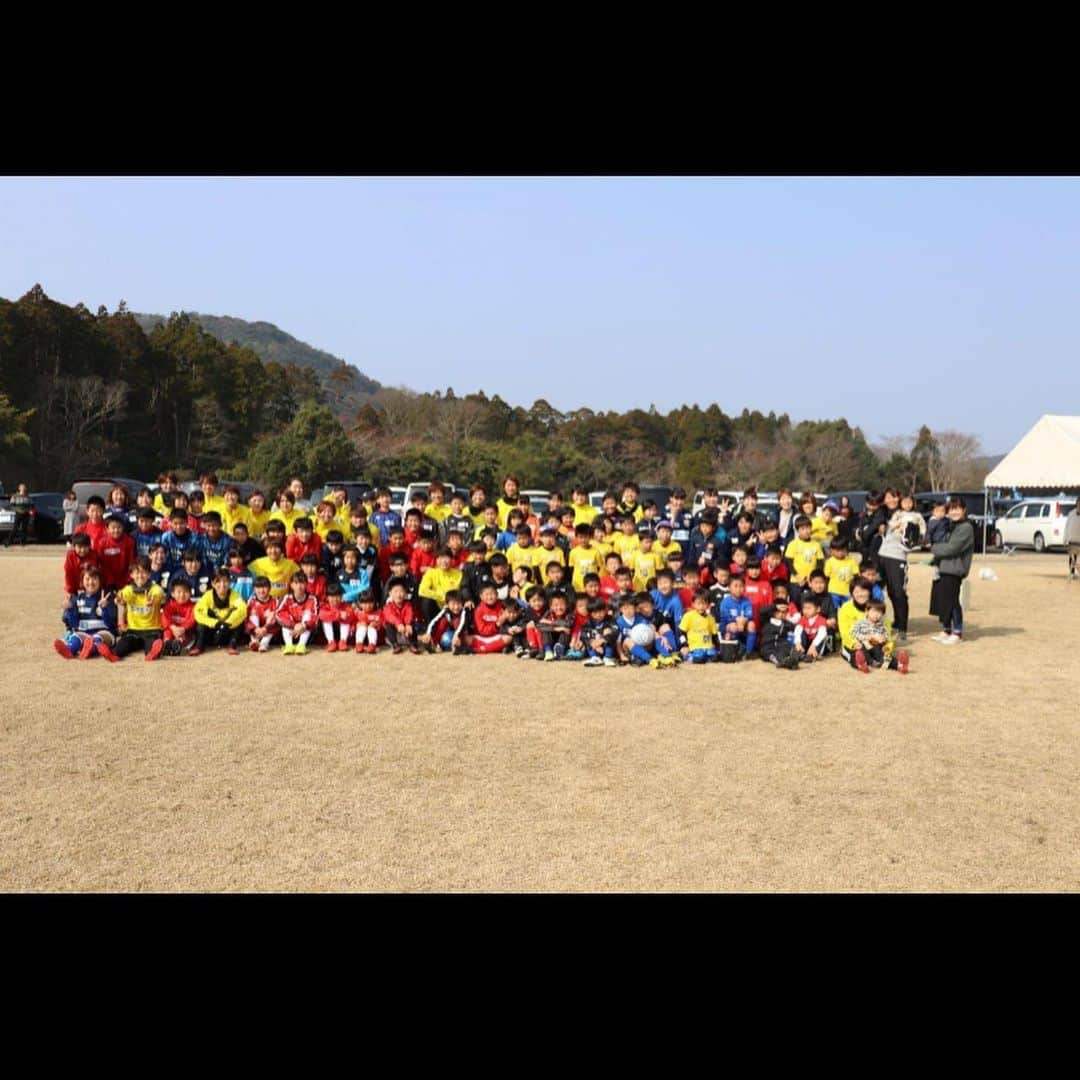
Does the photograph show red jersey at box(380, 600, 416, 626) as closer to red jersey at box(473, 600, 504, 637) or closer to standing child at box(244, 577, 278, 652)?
red jersey at box(473, 600, 504, 637)

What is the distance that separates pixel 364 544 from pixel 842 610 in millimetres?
4757

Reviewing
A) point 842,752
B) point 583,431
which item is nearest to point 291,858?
point 842,752

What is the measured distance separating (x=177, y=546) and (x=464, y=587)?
2.94m

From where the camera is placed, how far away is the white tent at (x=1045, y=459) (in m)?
26.5

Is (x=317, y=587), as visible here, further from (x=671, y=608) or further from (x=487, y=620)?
(x=671, y=608)

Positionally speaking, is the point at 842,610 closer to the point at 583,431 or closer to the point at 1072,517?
the point at 1072,517

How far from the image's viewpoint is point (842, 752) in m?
5.65

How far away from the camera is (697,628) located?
357 inches

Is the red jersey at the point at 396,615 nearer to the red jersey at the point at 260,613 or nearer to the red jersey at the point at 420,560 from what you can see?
the red jersey at the point at 420,560

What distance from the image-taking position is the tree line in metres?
36.8

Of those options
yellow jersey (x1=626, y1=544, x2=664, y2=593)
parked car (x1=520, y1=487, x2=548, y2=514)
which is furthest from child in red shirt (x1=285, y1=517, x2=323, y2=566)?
yellow jersey (x1=626, y1=544, x2=664, y2=593)

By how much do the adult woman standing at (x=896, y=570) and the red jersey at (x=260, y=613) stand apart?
618 centimetres

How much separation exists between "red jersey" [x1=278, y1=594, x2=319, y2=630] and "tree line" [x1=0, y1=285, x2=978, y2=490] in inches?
1040

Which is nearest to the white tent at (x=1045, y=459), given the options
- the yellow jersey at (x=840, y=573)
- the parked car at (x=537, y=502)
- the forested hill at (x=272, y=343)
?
the parked car at (x=537, y=502)
